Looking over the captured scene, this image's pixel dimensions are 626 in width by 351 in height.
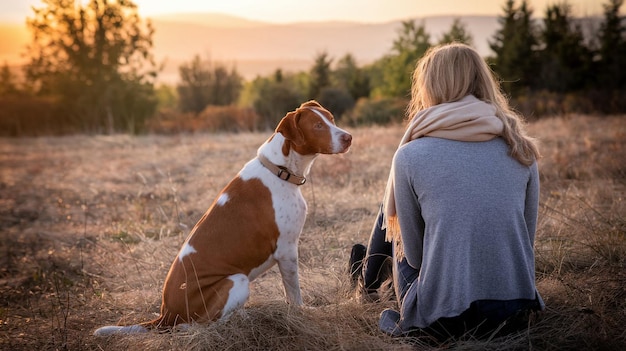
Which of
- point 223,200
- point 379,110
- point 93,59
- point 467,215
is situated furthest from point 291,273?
point 93,59

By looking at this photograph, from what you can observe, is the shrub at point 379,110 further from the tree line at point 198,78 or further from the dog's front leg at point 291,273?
the dog's front leg at point 291,273

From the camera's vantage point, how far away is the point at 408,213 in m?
3.03

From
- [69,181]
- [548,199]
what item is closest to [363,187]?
[548,199]

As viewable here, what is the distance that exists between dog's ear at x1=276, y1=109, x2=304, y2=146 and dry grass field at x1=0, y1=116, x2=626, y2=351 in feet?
4.04

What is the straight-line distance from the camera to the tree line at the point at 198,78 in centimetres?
2833

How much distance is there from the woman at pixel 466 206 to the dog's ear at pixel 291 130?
951mm

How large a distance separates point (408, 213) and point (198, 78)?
33.6 m

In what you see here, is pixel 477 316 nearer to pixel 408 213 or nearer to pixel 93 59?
pixel 408 213

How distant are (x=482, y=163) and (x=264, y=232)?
170 cm

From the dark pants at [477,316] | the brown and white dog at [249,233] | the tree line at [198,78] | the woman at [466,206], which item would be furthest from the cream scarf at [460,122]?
the tree line at [198,78]

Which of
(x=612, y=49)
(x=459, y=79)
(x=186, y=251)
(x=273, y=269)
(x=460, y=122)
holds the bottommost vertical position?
(x=273, y=269)

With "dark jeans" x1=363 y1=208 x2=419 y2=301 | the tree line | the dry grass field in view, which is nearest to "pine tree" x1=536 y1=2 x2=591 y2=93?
the tree line

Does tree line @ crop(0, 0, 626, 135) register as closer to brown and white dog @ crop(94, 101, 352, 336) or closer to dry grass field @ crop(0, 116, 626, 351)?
dry grass field @ crop(0, 116, 626, 351)

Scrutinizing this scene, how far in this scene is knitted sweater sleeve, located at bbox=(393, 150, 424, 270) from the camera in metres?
2.95
